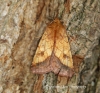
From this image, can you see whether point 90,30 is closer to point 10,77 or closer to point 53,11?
point 53,11

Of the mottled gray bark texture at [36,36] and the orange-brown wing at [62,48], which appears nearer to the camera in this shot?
the mottled gray bark texture at [36,36]

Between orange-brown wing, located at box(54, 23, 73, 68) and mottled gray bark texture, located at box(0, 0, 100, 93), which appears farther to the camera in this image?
orange-brown wing, located at box(54, 23, 73, 68)

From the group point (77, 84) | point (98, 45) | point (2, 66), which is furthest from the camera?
point (98, 45)

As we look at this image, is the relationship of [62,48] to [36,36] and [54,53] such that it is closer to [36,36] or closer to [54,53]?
[54,53]

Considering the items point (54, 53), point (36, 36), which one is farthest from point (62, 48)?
point (36, 36)

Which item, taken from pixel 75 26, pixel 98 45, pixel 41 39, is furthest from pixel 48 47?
pixel 98 45
